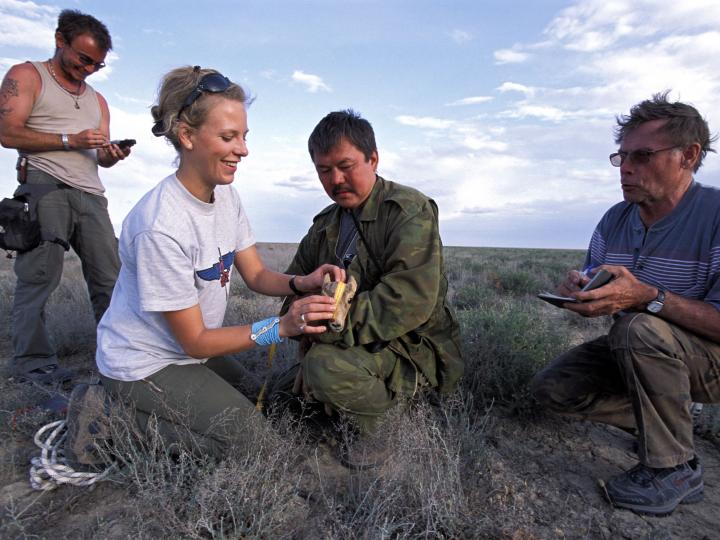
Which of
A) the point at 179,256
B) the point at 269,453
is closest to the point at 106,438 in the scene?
the point at 269,453

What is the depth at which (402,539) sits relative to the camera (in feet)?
7.30

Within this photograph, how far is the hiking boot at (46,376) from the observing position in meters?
4.09

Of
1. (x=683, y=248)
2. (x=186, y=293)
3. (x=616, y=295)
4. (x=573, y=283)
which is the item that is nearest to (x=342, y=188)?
(x=186, y=293)

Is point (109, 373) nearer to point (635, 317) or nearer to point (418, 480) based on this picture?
point (418, 480)

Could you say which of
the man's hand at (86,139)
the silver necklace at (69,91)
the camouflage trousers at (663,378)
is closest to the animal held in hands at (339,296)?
the camouflage trousers at (663,378)

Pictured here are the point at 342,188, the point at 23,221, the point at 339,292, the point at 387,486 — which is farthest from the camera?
the point at 23,221

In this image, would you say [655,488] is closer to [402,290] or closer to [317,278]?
[402,290]

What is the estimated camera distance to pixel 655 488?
260 centimetres

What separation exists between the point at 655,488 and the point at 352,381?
5.45ft

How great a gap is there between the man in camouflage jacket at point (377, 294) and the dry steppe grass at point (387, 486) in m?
0.23

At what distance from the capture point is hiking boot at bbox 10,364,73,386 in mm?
4094

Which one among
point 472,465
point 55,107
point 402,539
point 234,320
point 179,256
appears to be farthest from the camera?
point 234,320

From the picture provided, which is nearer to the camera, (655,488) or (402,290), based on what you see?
(655,488)

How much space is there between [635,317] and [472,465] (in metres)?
1.18
